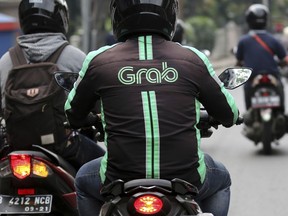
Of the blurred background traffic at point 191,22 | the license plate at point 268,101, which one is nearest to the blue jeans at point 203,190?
the license plate at point 268,101

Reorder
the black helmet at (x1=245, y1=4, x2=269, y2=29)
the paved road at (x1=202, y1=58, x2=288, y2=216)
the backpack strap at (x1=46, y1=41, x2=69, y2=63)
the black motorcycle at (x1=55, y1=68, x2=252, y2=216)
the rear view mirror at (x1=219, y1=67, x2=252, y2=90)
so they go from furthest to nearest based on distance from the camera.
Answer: the black helmet at (x1=245, y1=4, x2=269, y2=29) < the paved road at (x1=202, y1=58, x2=288, y2=216) < the backpack strap at (x1=46, y1=41, x2=69, y2=63) < the rear view mirror at (x1=219, y1=67, x2=252, y2=90) < the black motorcycle at (x1=55, y1=68, x2=252, y2=216)

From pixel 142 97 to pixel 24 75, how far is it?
142cm

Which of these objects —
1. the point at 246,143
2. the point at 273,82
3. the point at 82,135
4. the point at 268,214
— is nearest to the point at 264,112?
the point at 273,82

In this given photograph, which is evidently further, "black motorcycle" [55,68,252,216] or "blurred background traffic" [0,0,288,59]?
"blurred background traffic" [0,0,288,59]

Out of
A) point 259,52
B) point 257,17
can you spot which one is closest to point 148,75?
point 259,52

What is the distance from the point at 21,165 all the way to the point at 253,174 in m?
5.50

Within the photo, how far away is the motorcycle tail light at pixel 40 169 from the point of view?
5094mm

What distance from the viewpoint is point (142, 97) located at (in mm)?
3975

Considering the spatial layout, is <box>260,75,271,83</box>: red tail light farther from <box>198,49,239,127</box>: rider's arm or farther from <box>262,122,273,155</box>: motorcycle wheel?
<box>198,49,239,127</box>: rider's arm

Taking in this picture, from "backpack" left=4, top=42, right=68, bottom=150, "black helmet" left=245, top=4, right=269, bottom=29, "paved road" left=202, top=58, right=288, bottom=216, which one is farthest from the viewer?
"black helmet" left=245, top=4, right=269, bottom=29

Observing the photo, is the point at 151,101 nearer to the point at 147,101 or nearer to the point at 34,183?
the point at 147,101

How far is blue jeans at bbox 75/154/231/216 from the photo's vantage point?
13.9ft

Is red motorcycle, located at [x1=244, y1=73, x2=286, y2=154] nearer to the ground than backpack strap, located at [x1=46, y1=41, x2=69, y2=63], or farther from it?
nearer to the ground

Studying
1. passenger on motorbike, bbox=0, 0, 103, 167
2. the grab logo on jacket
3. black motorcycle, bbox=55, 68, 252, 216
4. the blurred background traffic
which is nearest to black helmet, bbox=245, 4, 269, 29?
the blurred background traffic
